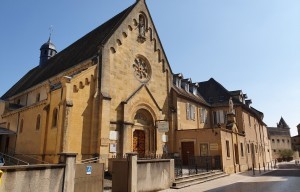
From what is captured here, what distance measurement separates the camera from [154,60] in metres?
25.5

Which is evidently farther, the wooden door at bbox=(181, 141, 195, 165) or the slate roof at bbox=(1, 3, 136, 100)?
the wooden door at bbox=(181, 141, 195, 165)

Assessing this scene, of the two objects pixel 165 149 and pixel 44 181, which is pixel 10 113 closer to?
pixel 165 149

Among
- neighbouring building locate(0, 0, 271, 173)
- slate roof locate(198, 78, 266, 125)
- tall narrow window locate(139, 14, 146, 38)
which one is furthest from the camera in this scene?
slate roof locate(198, 78, 266, 125)

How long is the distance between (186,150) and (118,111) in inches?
375

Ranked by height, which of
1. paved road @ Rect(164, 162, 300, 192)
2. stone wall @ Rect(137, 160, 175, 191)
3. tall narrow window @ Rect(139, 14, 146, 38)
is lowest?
paved road @ Rect(164, 162, 300, 192)

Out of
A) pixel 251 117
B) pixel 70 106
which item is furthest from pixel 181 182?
pixel 251 117

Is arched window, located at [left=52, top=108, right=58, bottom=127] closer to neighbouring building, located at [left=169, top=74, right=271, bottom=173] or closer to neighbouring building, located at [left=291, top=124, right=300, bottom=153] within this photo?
neighbouring building, located at [left=169, top=74, right=271, bottom=173]

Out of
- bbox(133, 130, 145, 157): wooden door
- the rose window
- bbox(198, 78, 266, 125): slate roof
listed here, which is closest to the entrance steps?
bbox(133, 130, 145, 157): wooden door

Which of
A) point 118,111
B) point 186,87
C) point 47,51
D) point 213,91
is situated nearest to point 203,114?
point 186,87

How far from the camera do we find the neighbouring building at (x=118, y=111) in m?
17.6

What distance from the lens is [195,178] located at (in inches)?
701

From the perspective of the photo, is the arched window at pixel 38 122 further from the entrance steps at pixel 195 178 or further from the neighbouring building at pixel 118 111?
the entrance steps at pixel 195 178

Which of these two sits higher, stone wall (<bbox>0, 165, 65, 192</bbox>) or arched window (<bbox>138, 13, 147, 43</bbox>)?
arched window (<bbox>138, 13, 147, 43</bbox>)

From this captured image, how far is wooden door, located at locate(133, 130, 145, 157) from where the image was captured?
71.7 ft
